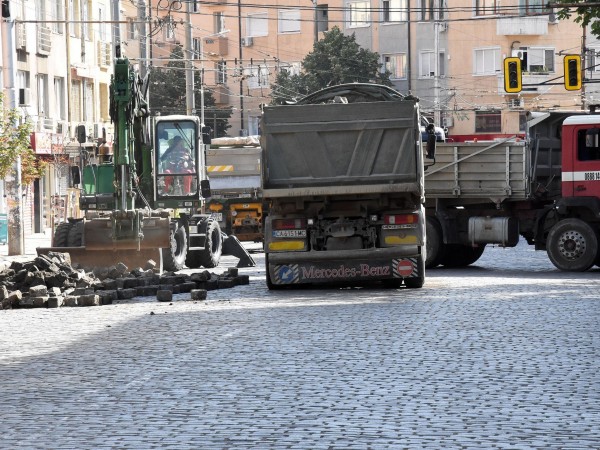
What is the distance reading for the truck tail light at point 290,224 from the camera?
2417 cm

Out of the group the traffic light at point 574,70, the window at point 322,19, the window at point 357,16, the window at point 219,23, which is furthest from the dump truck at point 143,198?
the window at point 219,23

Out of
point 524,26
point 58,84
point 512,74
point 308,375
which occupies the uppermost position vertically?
point 524,26

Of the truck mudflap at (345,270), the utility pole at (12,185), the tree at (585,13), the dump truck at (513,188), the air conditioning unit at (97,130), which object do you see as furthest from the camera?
the air conditioning unit at (97,130)

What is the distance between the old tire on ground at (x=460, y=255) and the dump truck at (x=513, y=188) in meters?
0.09

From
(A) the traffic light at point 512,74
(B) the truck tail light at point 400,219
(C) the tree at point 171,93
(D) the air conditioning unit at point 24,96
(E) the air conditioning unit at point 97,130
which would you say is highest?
(C) the tree at point 171,93

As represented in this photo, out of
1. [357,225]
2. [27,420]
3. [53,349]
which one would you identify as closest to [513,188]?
[357,225]

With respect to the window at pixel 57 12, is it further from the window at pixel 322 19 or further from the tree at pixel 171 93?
the window at pixel 322 19

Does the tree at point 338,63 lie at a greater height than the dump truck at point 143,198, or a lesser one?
greater

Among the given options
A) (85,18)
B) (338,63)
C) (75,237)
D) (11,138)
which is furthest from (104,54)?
(75,237)

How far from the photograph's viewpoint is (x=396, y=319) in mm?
18062

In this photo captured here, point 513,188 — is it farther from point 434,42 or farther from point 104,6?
point 434,42

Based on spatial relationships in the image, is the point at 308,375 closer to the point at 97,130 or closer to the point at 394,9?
the point at 97,130

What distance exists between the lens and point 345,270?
2398 cm

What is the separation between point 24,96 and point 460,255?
2765 cm
